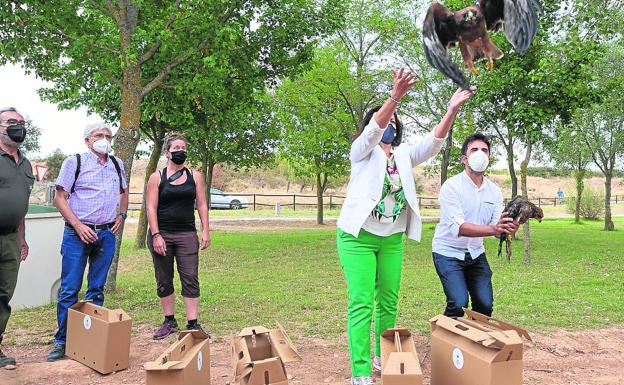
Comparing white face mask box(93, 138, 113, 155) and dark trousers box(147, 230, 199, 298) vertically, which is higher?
white face mask box(93, 138, 113, 155)

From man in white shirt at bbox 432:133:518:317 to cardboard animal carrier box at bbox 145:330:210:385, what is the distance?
5.78ft

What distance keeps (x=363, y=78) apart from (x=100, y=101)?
32.8ft

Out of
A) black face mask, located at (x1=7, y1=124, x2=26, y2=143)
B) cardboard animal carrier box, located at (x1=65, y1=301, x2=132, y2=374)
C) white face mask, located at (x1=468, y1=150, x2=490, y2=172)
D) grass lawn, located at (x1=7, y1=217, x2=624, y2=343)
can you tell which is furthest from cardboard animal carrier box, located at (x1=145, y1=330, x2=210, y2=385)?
white face mask, located at (x1=468, y1=150, x2=490, y2=172)

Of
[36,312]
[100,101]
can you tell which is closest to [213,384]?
[36,312]

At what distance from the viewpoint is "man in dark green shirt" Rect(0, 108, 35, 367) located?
4156mm

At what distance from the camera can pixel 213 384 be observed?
12.5ft

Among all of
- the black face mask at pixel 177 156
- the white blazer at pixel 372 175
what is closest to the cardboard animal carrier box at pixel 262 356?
the white blazer at pixel 372 175

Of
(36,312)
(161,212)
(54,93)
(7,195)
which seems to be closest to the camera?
(7,195)

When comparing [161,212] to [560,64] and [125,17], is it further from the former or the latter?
[560,64]

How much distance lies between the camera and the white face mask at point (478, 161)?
3912 mm

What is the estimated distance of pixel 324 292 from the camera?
24.5 feet

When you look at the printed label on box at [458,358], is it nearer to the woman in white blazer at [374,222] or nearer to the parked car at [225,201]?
the woman in white blazer at [374,222]

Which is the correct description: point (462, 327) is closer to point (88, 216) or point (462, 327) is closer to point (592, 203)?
point (88, 216)

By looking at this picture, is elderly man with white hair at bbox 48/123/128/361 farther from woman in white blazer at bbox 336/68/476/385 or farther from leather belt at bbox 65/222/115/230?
woman in white blazer at bbox 336/68/476/385
